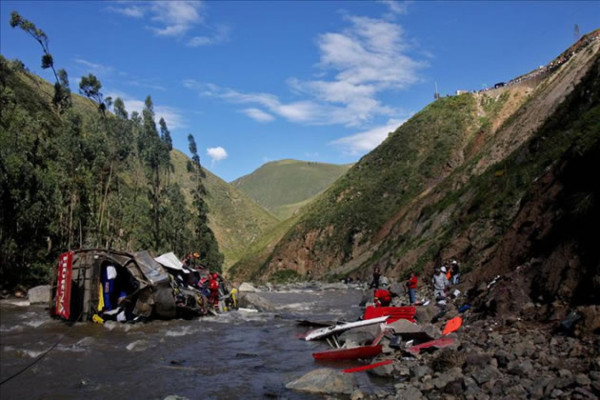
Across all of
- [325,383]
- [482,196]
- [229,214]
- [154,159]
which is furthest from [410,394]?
[229,214]

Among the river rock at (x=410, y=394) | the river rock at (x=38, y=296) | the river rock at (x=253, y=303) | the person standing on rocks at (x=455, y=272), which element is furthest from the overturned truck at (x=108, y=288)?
the river rock at (x=410, y=394)

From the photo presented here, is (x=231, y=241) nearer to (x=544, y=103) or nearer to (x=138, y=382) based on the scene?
(x=544, y=103)

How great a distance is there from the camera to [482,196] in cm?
2839

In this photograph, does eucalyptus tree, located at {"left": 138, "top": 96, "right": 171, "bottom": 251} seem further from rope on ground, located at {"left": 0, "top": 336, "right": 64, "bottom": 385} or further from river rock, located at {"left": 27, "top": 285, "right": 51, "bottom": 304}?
rope on ground, located at {"left": 0, "top": 336, "right": 64, "bottom": 385}

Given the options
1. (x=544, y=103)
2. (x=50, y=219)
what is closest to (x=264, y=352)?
(x=50, y=219)

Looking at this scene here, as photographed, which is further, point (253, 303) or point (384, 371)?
point (253, 303)

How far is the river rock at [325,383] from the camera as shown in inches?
355

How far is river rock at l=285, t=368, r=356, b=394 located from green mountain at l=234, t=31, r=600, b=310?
5.07 metres

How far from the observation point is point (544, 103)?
41719 mm

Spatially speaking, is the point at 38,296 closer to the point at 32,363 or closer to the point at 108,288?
the point at 108,288

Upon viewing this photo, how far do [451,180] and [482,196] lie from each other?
714 inches

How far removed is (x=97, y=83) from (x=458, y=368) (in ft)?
172

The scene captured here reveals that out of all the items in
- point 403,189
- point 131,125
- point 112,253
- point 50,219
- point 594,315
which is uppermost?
point 131,125

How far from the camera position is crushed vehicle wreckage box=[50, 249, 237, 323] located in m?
18.0
